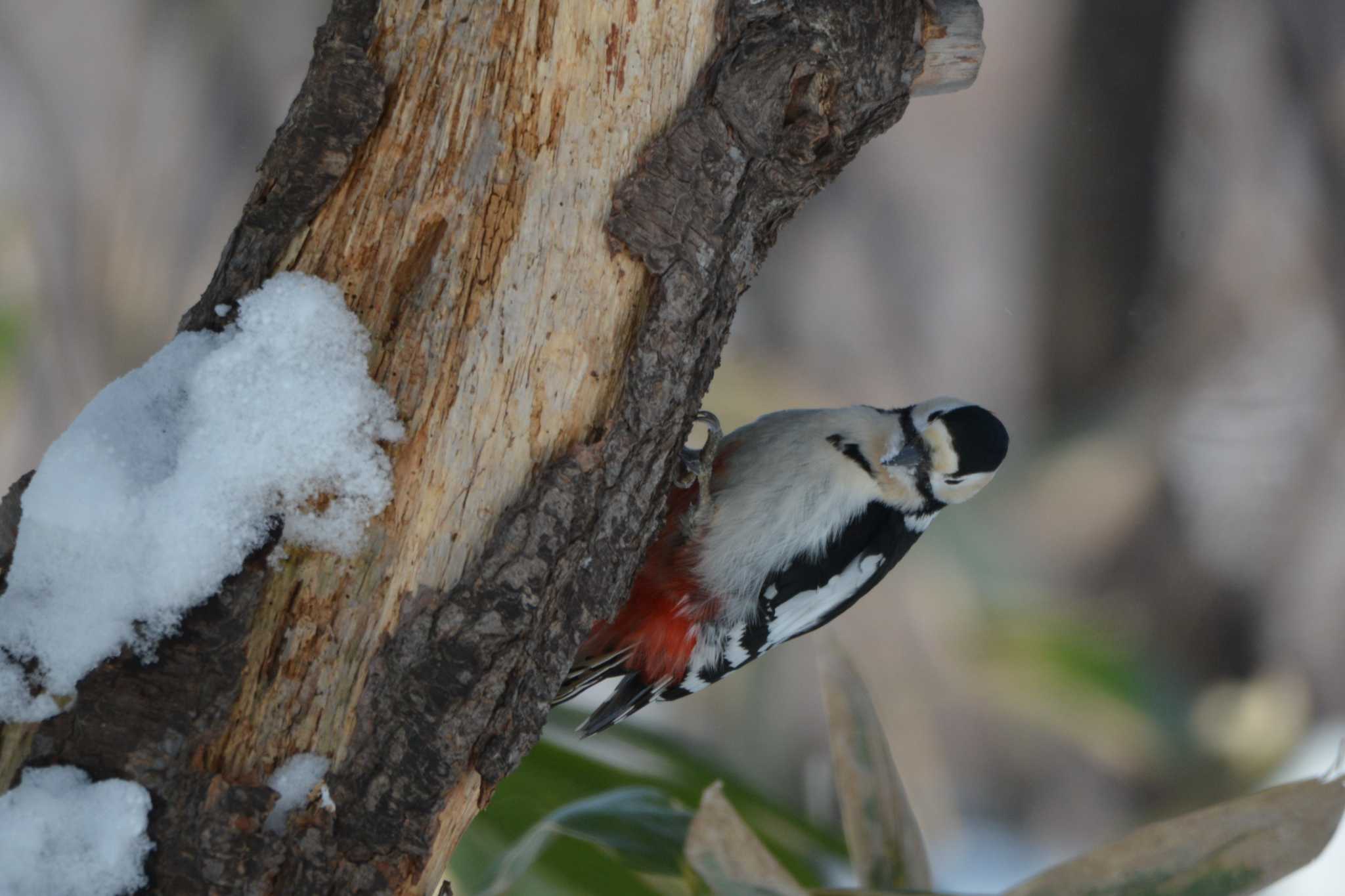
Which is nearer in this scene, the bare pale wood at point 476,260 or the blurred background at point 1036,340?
the bare pale wood at point 476,260

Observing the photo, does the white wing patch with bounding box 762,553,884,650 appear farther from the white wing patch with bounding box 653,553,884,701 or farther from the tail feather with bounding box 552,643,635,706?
the tail feather with bounding box 552,643,635,706

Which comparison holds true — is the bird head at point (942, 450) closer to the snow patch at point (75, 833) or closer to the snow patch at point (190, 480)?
the snow patch at point (190, 480)

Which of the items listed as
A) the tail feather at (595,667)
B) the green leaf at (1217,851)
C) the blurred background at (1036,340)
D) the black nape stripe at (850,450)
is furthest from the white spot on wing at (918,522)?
the blurred background at (1036,340)

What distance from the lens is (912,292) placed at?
318 centimetres

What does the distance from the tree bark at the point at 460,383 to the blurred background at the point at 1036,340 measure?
1.69 m

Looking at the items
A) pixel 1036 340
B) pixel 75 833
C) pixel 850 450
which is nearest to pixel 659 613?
pixel 850 450

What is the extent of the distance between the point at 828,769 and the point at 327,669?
7.48 feet

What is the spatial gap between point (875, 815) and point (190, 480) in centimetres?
83

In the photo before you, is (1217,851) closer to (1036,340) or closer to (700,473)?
(700,473)

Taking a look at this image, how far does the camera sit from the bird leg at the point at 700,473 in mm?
1326

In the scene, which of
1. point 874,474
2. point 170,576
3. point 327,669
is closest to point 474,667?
point 327,669

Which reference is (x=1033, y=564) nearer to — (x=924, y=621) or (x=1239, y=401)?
(x=924, y=621)

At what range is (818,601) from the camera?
1438mm

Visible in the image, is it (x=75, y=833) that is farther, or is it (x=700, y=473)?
(x=700, y=473)
